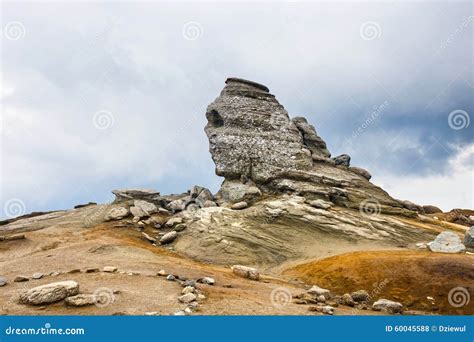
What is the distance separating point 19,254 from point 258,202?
2386 centimetres

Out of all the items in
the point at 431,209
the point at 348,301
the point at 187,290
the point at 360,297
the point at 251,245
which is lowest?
the point at 187,290

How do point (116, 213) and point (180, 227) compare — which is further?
point (116, 213)

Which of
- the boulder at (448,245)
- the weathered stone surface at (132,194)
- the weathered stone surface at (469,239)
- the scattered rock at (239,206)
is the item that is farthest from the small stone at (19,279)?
the weathered stone surface at (469,239)

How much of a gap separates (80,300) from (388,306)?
16448 mm

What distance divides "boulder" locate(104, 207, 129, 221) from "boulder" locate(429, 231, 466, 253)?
31092 millimetres

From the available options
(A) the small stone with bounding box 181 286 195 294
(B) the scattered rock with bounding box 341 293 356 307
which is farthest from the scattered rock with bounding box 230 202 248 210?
(A) the small stone with bounding box 181 286 195 294

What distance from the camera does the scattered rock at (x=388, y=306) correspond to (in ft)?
74.2

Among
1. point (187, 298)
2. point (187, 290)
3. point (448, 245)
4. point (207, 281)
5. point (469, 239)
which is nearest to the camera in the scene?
point (187, 298)

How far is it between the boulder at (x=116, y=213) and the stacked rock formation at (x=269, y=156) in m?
11.5

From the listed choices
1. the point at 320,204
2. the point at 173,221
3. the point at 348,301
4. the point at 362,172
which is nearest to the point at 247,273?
the point at 348,301

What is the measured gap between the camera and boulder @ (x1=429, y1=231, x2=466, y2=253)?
32.7 metres

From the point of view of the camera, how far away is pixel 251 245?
37.1 m

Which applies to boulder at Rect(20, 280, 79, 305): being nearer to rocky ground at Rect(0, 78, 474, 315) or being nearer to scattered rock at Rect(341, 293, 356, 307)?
rocky ground at Rect(0, 78, 474, 315)

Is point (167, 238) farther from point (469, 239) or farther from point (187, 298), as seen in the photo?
point (469, 239)
